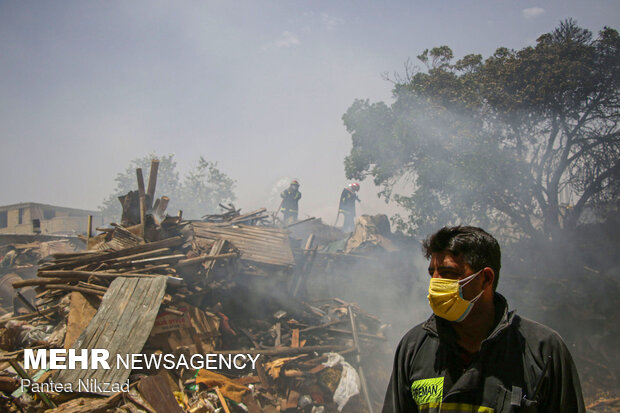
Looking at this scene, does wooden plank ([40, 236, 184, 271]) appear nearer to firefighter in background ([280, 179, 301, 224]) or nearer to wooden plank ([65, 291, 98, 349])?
wooden plank ([65, 291, 98, 349])

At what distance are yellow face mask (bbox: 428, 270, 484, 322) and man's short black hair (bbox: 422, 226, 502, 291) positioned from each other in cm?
7

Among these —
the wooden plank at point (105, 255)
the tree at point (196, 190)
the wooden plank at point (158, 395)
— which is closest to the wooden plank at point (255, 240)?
the wooden plank at point (105, 255)

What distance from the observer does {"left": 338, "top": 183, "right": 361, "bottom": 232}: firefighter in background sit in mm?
16656

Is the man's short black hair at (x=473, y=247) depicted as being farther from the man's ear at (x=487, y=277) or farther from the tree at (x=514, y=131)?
the tree at (x=514, y=131)

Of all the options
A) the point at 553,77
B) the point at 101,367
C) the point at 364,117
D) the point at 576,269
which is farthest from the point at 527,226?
the point at 101,367

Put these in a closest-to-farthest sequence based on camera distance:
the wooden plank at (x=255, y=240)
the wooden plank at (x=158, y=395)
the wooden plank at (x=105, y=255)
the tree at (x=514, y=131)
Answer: the wooden plank at (x=158, y=395) < the wooden plank at (x=105, y=255) < the wooden plank at (x=255, y=240) < the tree at (x=514, y=131)

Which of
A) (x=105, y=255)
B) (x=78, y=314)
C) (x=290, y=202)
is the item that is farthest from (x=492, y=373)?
(x=290, y=202)

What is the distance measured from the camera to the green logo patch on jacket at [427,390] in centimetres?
163

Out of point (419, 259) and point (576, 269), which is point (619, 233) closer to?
point (576, 269)

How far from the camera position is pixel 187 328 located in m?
6.20

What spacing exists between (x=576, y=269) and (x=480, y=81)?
287 inches

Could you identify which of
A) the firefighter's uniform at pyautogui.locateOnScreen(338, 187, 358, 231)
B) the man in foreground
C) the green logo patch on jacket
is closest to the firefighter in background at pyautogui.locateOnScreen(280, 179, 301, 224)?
the firefighter's uniform at pyautogui.locateOnScreen(338, 187, 358, 231)

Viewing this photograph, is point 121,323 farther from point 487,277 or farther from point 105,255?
point 487,277

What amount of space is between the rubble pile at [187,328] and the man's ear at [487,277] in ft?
14.4
